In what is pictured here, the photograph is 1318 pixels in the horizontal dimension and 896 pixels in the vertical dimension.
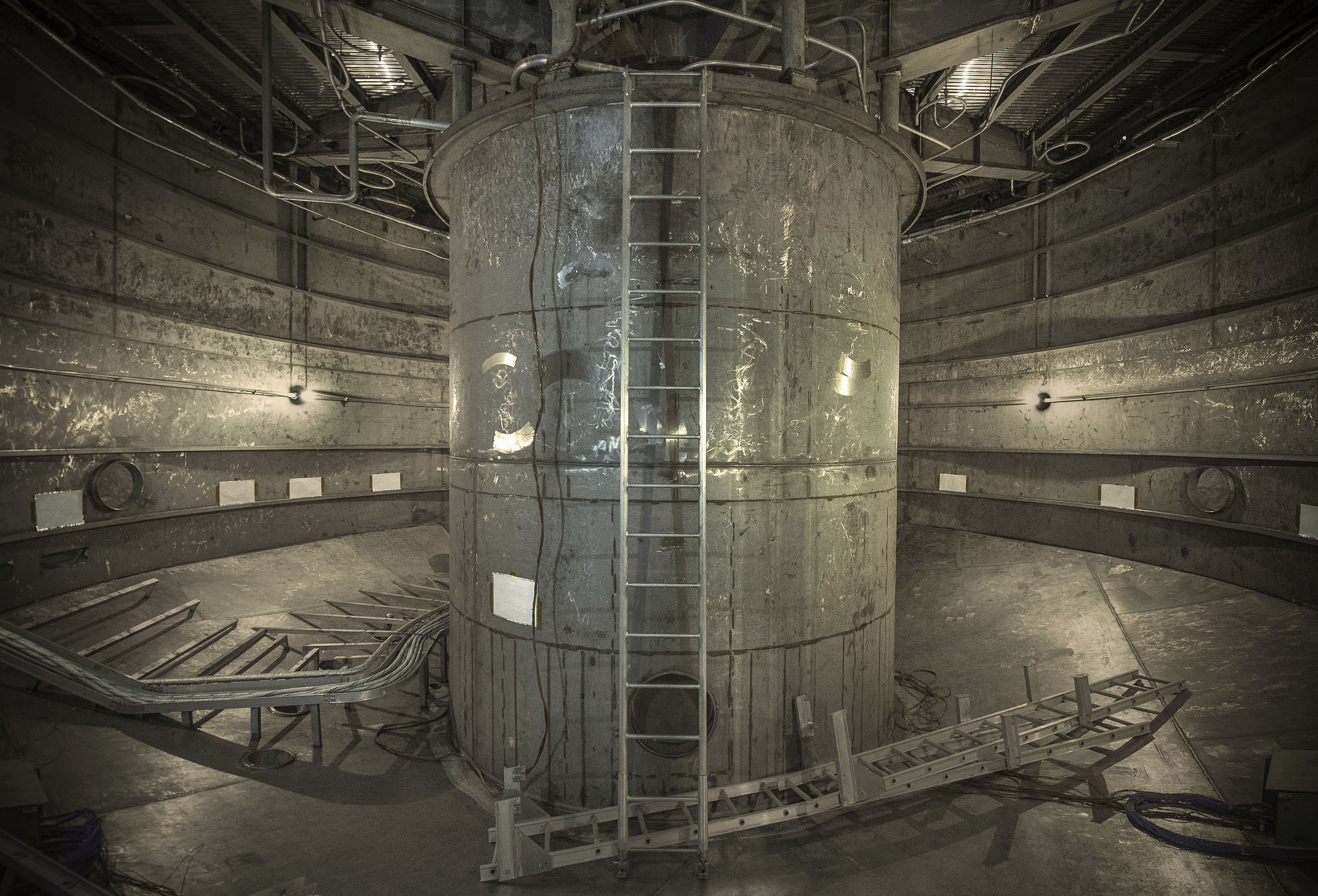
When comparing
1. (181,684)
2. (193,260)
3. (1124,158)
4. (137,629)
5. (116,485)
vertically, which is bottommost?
(181,684)

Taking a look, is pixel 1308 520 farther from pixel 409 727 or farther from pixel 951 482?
pixel 409 727

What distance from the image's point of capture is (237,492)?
1077cm

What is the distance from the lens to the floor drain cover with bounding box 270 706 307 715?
7.56m

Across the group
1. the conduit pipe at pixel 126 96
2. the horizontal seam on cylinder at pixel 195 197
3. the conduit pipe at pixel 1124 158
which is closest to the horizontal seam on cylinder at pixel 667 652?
the conduit pipe at pixel 126 96

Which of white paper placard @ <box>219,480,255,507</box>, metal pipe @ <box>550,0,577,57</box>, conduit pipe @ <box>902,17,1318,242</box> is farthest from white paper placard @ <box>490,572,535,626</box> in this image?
conduit pipe @ <box>902,17,1318,242</box>

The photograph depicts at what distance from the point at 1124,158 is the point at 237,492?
15.1m

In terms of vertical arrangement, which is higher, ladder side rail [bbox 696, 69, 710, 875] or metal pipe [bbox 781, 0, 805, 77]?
metal pipe [bbox 781, 0, 805, 77]

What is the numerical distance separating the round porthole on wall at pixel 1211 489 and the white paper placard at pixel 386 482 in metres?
14.2

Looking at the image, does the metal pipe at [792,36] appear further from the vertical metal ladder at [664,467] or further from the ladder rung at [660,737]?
the ladder rung at [660,737]

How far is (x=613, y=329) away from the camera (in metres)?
5.44

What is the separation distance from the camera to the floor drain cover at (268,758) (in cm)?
638

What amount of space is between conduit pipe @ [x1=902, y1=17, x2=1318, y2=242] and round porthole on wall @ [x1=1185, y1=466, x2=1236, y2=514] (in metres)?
4.68

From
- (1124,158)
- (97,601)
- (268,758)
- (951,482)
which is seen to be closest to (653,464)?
(268,758)

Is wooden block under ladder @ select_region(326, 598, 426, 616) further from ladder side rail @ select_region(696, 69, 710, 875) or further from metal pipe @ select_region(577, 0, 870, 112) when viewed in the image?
metal pipe @ select_region(577, 0, 870, 112)
